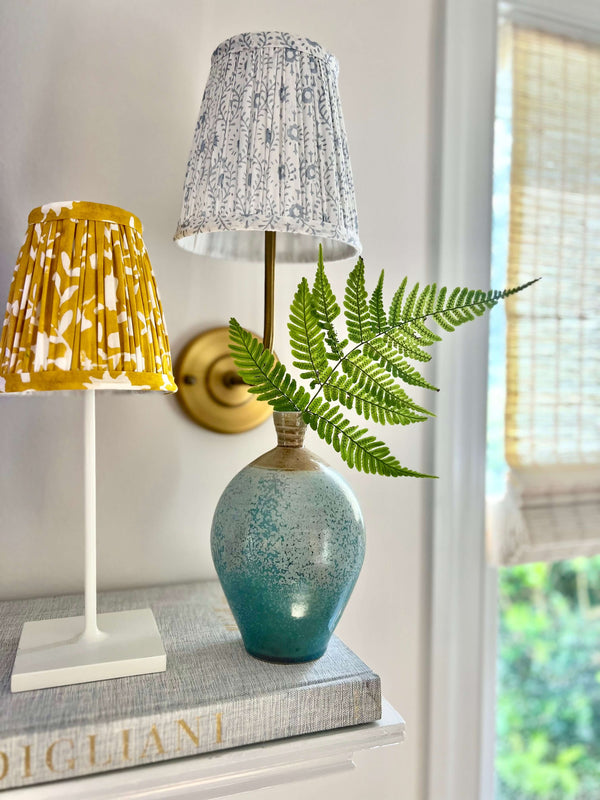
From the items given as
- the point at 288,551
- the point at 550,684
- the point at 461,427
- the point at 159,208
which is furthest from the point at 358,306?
the point at 550,684

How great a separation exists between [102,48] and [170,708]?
2.56 ft

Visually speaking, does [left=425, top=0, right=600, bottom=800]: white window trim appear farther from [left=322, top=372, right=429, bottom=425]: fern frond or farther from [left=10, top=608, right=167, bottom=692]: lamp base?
[left=10, top=608, right=167, bottom=692]: lamp base

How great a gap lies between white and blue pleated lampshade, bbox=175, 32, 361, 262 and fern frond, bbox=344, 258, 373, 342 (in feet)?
0.16

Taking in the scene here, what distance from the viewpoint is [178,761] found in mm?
550

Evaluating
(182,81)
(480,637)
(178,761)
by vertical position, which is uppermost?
(182,81)

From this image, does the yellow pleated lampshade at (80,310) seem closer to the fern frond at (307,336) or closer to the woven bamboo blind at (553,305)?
the fern frond at (307,336)

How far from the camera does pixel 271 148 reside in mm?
634

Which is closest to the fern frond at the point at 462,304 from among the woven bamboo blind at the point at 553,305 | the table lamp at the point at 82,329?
the table lamp at the point at 82,329

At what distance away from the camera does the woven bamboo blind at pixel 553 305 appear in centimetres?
115

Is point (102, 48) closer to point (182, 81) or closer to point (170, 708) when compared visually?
point (182, 81)

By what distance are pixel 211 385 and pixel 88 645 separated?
373 millimetres

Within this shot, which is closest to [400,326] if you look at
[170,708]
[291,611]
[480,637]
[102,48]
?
[291,611]

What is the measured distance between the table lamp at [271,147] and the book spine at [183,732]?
1.41ft

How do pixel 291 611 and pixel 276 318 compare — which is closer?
pixel 291 611
